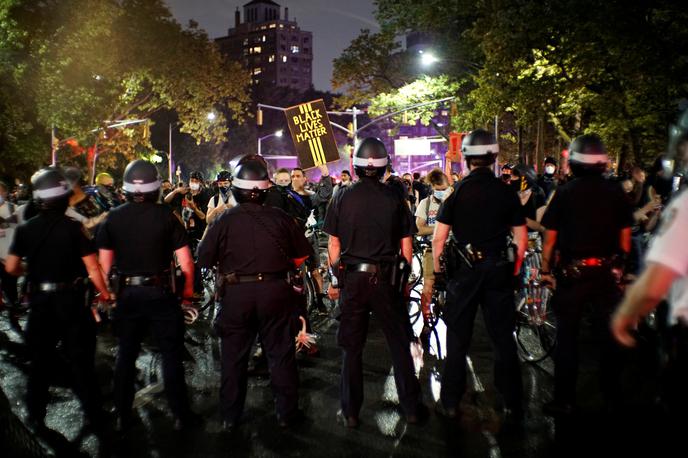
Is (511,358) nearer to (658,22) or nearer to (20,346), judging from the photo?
(20,346)

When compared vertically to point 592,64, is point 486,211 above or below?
below

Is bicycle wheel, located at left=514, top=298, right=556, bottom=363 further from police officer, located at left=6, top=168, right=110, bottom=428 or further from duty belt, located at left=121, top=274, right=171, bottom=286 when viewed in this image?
police officer, located at left=6, top=168, right=110, bottom=428

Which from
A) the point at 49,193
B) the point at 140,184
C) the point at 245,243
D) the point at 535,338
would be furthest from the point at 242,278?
the point at 535,338

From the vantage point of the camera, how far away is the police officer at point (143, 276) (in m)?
5.04

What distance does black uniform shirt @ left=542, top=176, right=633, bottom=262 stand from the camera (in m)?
5.28

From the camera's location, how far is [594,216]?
5273 mm

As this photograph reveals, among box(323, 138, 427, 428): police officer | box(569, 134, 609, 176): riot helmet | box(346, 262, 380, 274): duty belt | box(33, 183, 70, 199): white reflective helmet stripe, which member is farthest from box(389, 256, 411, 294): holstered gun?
box(33, 183, 70, 199): white reflective helmet stripe

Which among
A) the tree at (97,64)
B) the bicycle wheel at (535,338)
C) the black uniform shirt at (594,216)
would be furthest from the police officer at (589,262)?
the tree at (97,64)

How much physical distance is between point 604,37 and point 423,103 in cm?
1668

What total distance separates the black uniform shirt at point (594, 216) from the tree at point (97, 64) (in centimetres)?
2357

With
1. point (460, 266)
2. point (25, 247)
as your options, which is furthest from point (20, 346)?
point (460, 266)

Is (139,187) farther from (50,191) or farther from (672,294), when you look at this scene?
(672,294)

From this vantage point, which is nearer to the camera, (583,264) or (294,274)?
(583,264)

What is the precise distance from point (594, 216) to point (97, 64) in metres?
24.6
